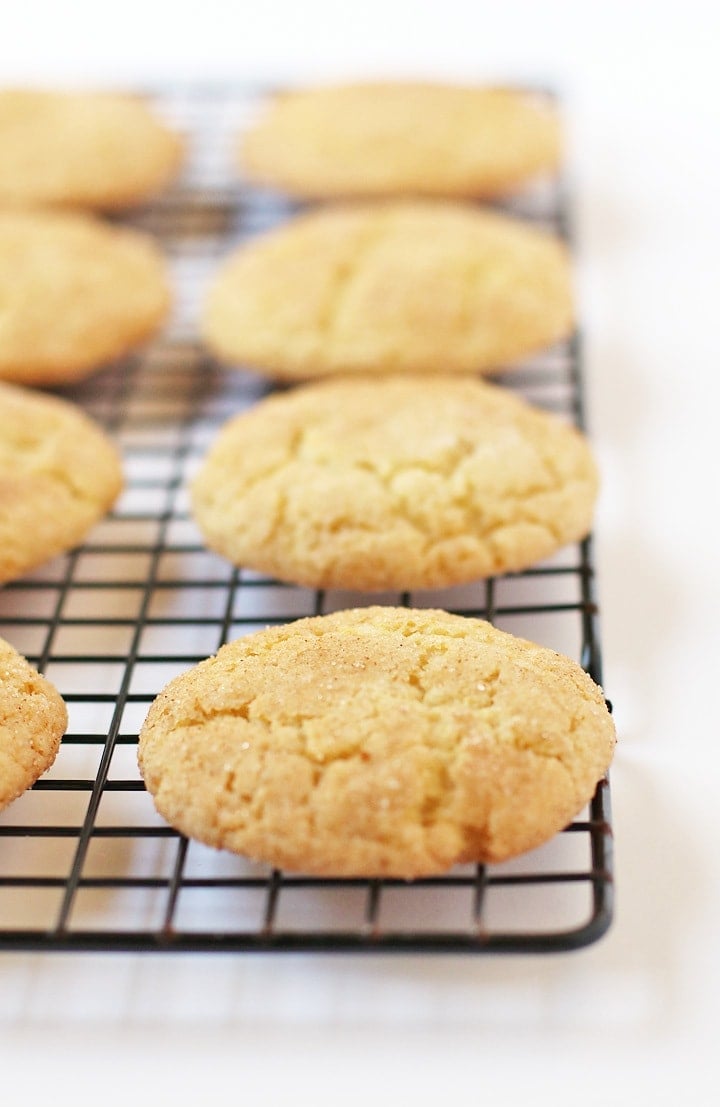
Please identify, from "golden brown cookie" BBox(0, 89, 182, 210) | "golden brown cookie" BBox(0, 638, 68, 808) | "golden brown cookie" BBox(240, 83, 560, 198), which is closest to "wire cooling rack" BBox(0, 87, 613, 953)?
"golden brown cookie" BBox(0, 638, 68, 808)

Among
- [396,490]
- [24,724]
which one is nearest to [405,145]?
[396,490]

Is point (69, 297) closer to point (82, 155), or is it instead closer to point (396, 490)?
point (82, 155)

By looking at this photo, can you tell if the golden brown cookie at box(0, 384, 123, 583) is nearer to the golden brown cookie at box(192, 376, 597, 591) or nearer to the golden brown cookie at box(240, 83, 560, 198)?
the golden brown cookie at box(192, 376, 597, 591)

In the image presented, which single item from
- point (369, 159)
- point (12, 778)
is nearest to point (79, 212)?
point (369, 159)

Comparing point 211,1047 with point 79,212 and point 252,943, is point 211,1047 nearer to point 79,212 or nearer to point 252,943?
point 252,943

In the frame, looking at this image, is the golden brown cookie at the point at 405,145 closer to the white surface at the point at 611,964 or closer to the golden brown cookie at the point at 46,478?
the white surface at the point at 611,964
